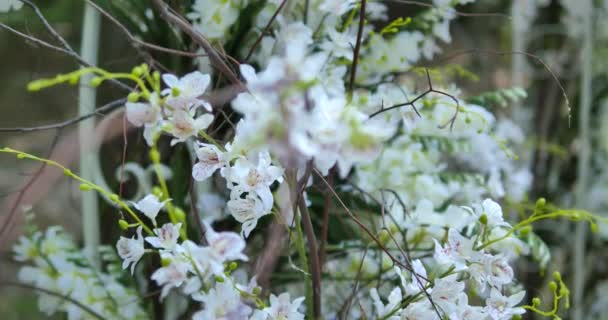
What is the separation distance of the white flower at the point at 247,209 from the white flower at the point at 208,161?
0.08 feet

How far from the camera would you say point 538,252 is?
2.02ft

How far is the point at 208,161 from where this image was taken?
16.1 inches

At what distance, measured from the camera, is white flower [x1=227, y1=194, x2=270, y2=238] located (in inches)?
16.3

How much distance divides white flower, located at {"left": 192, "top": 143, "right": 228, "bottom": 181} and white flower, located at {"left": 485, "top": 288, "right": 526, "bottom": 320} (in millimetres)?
206

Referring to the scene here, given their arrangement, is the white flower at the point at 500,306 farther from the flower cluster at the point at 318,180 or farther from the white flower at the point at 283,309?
the white flower at the point at 283,309

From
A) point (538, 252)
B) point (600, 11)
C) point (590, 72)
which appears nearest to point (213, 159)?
point (538, 252)

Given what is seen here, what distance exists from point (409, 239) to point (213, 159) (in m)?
0.31

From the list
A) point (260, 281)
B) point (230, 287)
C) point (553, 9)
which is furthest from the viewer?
point (553, 9)

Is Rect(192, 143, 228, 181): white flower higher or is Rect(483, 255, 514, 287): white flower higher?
Rect(192, 143, 228, 181): white flower

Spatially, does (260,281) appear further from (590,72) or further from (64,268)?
(590,72)

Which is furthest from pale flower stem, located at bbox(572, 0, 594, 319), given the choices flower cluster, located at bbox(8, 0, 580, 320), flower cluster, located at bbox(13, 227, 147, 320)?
flower cluster, located at bbox(13, 227, 147, 320)

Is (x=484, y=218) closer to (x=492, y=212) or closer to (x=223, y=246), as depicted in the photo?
(x=492, y=212)

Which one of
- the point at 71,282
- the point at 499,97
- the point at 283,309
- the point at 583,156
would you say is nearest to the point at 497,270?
the point at 283,309

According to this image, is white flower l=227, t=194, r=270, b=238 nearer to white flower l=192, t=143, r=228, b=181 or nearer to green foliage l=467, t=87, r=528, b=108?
white flower l=192, t=143, r=228, b=181
